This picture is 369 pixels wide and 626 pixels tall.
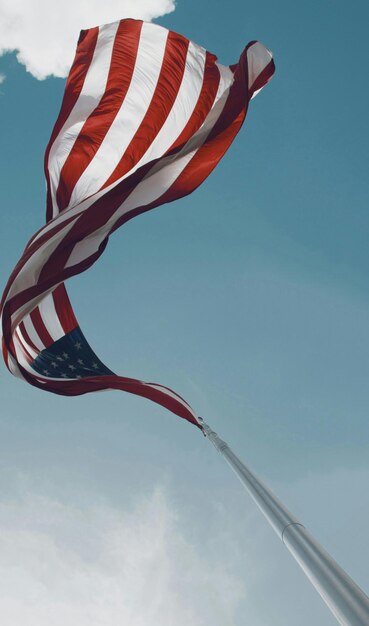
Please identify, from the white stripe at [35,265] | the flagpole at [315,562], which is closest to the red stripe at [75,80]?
A: the white stripe at [35,265]

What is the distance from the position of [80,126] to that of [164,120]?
1710 millimetres

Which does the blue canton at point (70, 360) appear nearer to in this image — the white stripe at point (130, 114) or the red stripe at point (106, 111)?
the red stripe at point (106, 111)

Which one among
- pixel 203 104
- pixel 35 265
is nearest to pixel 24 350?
pixel 35 265

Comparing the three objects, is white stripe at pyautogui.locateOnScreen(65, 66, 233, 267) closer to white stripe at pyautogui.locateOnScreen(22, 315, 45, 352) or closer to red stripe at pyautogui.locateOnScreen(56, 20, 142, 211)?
red stripe at pyautogui.locateOnScreen(56, 20, 142, 211)

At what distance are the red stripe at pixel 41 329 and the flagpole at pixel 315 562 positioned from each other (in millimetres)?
5887

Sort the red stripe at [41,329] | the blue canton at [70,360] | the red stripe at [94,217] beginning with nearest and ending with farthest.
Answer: the red stripe at [94,217] → the blue canton at [70,360] → the red stripe at [41,329]

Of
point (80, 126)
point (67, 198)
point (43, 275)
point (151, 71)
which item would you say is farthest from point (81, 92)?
point (43, 275)

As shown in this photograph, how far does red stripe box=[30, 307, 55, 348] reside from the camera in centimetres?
1171

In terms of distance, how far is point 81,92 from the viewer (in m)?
11.4

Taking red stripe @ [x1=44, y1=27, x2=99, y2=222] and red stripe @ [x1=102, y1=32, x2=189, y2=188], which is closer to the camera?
red stripe @ [x1=44, y1=27, x2=99, y2=222]

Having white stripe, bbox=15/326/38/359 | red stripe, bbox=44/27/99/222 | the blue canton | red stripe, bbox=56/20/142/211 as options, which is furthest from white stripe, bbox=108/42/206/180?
white stripe, bbox=15/326/38/359

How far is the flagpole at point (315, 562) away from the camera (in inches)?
158

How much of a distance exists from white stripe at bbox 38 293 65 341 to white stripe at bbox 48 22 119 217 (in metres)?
2.06

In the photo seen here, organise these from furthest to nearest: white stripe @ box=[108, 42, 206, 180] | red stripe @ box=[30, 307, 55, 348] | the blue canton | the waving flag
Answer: red stripe @ box=[30, 307, 55, 348]
white stripe @ box=[108, 42, 206, 180]
the blue canton
the waving flag
